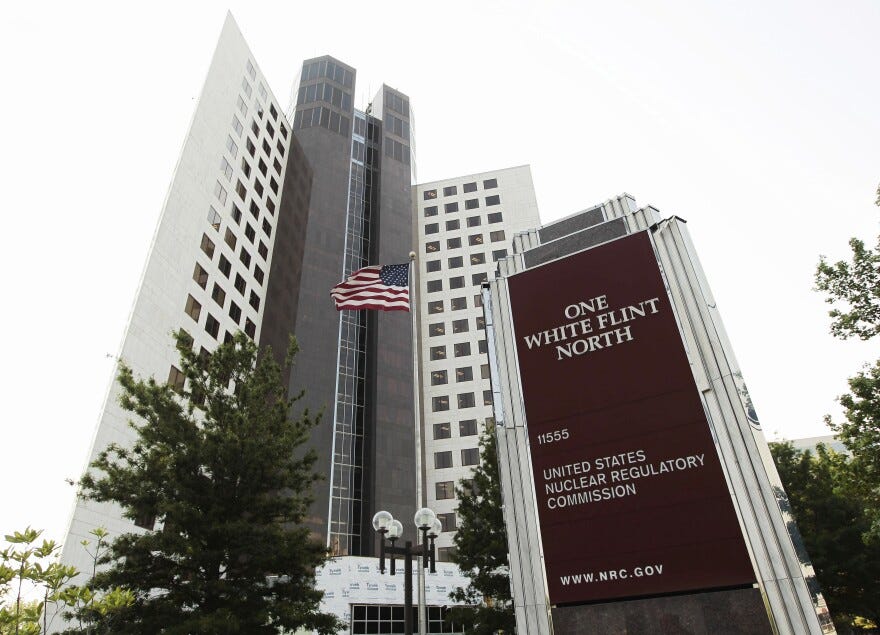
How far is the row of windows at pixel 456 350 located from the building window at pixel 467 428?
25.4 ft

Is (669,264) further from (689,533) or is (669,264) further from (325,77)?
(325,77)

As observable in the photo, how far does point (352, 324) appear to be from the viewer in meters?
57.6

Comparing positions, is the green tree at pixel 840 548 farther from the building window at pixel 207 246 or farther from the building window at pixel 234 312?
the building window at pixel 207 246

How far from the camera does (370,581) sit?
33406mm

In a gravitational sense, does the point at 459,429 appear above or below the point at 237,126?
→ below

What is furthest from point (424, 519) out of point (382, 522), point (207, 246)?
point (207, 246)

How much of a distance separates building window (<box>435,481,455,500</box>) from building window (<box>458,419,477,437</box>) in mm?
5032

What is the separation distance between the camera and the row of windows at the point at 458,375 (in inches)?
2405

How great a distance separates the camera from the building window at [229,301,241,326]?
143ft

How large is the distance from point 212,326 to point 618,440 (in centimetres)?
3654

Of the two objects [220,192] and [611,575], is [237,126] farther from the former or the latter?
[611,575]

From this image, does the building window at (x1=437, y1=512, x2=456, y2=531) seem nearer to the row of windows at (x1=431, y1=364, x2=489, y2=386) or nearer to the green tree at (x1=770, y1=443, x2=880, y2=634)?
the row of windows at (x1=431, y1=364, x2=489, y2=386)

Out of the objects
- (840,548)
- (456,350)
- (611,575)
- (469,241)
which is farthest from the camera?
(469,241)

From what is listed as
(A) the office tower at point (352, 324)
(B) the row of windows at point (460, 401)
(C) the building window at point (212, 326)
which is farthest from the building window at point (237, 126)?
(B) the row of windows at point (460, 401)
